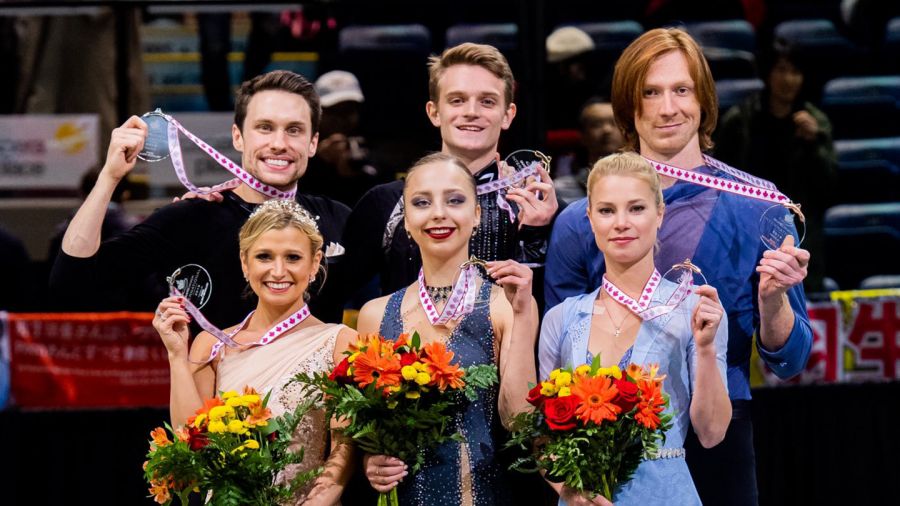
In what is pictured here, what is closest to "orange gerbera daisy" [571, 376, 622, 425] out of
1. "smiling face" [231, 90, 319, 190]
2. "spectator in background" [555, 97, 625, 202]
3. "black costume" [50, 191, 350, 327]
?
"black costume" [50, 191, 350, 327]

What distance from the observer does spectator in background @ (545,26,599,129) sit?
5.71 meters

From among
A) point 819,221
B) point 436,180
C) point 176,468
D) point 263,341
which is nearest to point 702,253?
point 436,180

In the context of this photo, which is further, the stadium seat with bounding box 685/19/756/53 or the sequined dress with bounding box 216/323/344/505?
the stadium seat with bounding box 685/19/756/53

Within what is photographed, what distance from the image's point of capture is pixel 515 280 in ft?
9.53

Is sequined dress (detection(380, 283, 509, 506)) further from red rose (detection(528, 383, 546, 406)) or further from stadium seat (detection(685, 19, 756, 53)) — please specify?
stadium seat (detection(685, 19, 756, 53))

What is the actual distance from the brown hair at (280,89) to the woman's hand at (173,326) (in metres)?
0.59

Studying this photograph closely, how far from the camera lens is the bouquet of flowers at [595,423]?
8.96 feet

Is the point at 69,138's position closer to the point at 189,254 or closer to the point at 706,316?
the point at 189,254

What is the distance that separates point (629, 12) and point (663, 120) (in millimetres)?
3082

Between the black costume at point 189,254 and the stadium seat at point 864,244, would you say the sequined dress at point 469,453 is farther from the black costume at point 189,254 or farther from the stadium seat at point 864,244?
the stadium seat at point 864,244

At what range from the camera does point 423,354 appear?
2.90 m

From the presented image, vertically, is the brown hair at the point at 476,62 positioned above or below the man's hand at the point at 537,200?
above

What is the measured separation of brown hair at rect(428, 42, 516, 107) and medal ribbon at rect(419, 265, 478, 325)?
0.54m

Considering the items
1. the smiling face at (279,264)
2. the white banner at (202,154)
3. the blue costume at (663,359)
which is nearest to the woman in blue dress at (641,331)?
the blue costume at (663,359)
